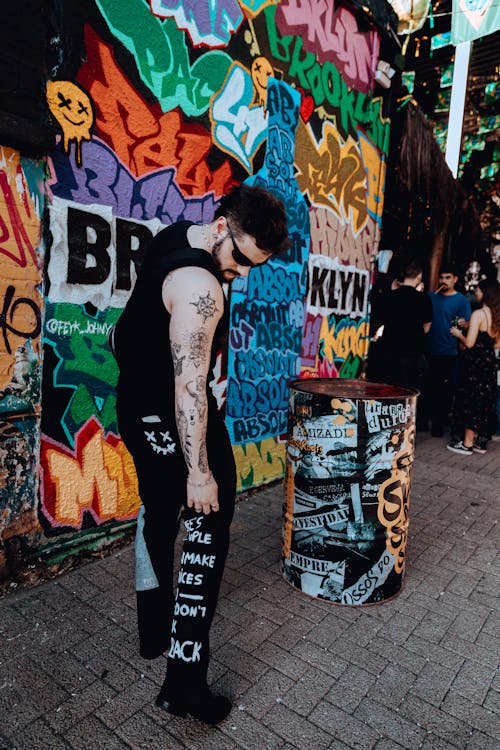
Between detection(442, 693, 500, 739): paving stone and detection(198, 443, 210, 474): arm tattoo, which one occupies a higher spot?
detection(198, 443, 210, 474): arm tattoo

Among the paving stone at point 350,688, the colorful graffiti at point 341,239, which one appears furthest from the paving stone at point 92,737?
the colorful graffiti at point 341,239

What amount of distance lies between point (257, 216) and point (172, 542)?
139cm

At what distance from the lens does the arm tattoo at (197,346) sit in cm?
174

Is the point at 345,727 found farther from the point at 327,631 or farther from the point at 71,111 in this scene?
the point at 71,111

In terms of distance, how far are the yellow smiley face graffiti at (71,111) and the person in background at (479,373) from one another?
4901 millimetres

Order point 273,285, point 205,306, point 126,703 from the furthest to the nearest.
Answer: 1. point 273,285
2. point 126,703
3. point 205,306

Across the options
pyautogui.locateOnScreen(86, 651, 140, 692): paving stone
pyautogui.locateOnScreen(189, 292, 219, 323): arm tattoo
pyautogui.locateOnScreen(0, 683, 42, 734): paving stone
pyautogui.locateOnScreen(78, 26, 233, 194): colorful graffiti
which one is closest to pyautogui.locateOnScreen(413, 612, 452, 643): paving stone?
pyautogui.locateOnScreen(86, 651, 140, 692): paving stone

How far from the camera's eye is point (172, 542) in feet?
6.96

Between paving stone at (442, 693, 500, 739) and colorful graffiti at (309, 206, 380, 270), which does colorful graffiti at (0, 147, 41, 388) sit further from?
colorful graffiti at (309, 206, 380, 270)

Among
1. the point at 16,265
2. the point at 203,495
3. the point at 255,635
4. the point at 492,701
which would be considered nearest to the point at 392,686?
the point at 492,701

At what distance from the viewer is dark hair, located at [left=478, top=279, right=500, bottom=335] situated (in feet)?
20.2

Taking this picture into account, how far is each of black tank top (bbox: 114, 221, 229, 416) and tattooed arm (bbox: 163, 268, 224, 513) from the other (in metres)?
0.09

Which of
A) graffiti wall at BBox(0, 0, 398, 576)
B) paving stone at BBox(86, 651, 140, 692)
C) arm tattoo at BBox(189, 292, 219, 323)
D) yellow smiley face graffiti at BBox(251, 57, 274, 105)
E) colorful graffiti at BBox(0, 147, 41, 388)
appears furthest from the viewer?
yellow smiley face graffiti at BBox(251, 57, 274, 105)

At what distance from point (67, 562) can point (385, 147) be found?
5639mm
